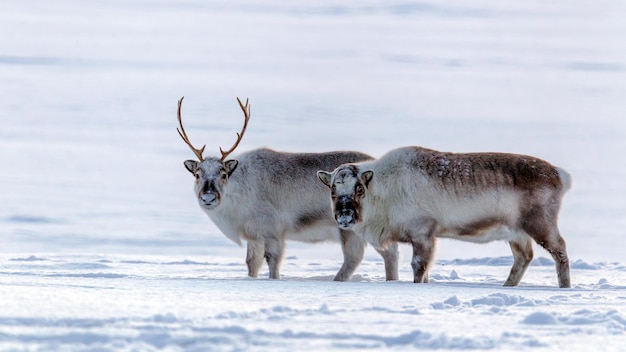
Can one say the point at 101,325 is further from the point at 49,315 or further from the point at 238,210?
the point at 238,210

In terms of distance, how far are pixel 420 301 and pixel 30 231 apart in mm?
11616

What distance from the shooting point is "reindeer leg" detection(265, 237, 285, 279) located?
36.5 feet

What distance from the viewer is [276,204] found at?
36.9 ft

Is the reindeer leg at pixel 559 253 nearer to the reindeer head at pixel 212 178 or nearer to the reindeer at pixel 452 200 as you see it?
the reindeer at pixel 452 200

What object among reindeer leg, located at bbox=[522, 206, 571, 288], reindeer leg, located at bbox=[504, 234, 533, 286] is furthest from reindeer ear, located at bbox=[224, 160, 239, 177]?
reindeer leg, located at bbox=[522, 206, 571, 288]

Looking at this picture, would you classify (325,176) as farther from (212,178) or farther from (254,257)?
(254,257)

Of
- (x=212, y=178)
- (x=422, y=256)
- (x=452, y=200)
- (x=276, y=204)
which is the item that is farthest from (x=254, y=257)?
(x=452, y=200)

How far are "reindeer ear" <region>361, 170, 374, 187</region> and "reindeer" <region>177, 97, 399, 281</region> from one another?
114 cm

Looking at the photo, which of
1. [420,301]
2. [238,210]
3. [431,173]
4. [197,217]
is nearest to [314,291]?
[420,301]

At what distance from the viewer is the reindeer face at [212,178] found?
11.1 metres

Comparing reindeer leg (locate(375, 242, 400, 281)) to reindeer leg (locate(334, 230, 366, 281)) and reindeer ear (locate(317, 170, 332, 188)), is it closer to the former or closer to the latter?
reindeer leg (locate(334, 230, 366, 281))

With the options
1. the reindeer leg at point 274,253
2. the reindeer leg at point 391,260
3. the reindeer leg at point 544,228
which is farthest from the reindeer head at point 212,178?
the reindeer leg at point 544,228

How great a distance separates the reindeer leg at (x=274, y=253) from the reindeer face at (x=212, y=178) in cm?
65

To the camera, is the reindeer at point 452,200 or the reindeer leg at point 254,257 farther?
the reindeer leg at point 254,257
